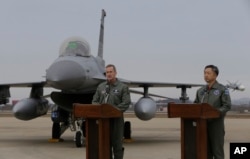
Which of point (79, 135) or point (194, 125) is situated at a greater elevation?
point (194, 125)

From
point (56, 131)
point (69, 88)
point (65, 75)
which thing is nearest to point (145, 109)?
point (69, 88)

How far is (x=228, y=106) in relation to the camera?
19.1ft

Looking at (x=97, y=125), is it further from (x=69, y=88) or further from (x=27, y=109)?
(x=27, y=109)

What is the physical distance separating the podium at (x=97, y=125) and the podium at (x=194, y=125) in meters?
0.78

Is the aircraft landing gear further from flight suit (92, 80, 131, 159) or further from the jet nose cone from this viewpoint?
flight suit (92, 80, 131, 159)

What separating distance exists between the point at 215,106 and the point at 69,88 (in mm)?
6826

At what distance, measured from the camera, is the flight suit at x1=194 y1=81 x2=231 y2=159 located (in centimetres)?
576

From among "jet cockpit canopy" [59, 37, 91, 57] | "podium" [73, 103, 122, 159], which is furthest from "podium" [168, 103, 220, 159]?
"jet cockpit canopy" [59, 37, 91, 57]

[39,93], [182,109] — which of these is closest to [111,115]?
[182,109]

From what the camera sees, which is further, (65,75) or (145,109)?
(145,109)

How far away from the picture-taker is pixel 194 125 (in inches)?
214

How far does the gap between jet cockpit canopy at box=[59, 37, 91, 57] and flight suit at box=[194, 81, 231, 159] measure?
790 cm

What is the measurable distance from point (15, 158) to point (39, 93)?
590 centimetres

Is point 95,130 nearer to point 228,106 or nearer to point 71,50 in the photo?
point 228,106
